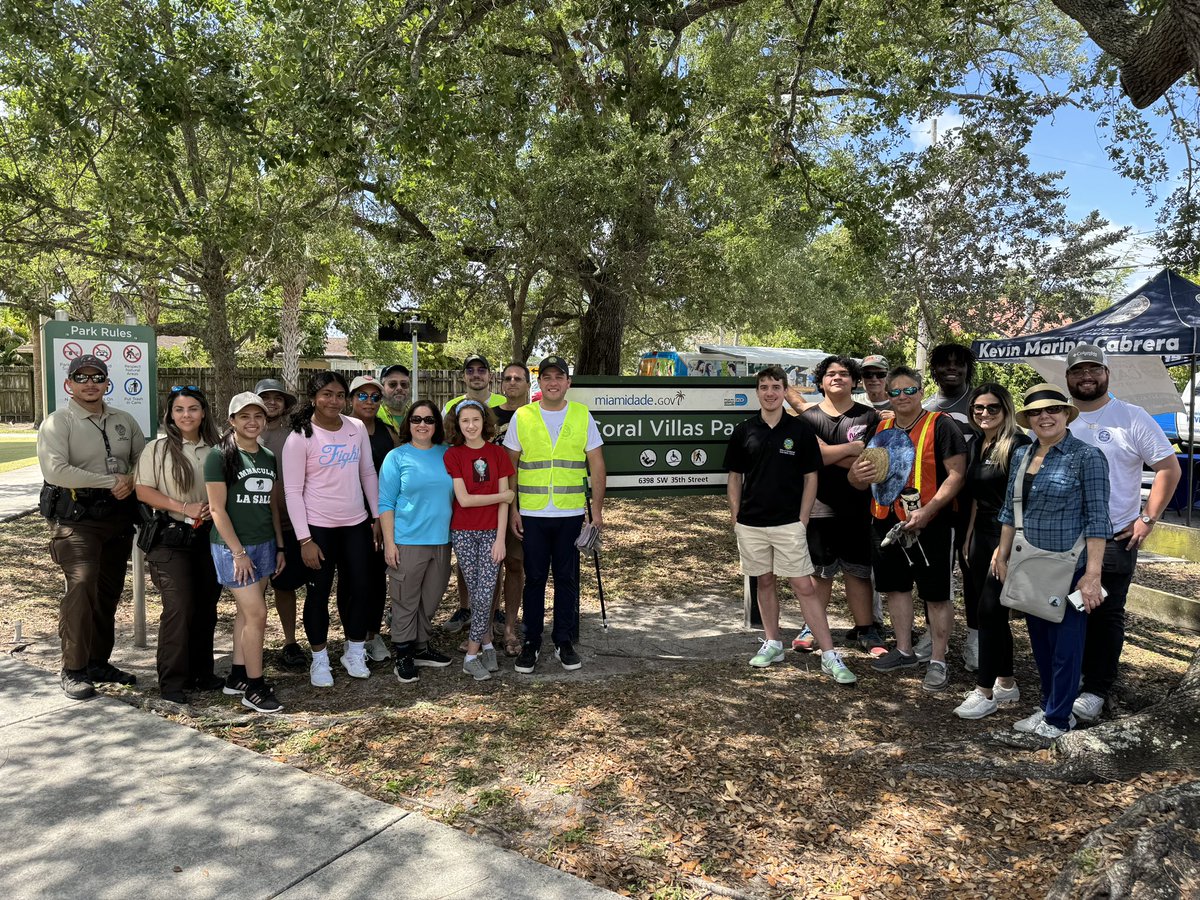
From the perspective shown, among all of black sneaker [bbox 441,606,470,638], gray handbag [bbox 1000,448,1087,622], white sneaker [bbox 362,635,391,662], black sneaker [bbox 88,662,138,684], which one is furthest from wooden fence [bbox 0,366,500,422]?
gray handbag [bbox 1000,448,1087,622]

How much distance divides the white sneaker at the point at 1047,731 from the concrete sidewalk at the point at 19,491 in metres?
10.3

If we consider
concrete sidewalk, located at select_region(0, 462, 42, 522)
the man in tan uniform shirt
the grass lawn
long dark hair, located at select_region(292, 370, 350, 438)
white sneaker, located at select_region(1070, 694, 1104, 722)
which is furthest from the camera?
the grass lawn

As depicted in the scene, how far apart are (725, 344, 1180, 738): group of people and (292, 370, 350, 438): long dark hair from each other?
2484 millimetres

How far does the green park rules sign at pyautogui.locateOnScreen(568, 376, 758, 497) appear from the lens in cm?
658

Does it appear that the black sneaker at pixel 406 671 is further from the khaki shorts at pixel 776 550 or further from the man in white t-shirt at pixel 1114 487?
the man in white t-shirt at pixel 1114 487

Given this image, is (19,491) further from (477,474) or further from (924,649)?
(924,649)

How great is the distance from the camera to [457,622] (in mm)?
6141

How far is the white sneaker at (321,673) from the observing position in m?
4.89

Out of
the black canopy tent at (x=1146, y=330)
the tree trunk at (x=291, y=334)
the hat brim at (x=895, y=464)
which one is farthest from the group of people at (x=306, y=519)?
the tree trunk at (x=291, y=334)

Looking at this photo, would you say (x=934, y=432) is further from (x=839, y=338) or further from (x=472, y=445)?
(x=839, y=338)

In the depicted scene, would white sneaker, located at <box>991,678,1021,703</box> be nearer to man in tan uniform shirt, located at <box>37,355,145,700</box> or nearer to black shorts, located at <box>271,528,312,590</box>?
black shorts, located at <box>271,528,312,590</box>

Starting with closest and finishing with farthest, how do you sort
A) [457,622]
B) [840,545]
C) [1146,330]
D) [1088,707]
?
[1088,707], [840,545], [457,622], [1146,330]

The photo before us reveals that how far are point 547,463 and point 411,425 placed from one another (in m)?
0.85

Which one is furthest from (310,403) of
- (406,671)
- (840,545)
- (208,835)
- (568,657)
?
(840,545)
